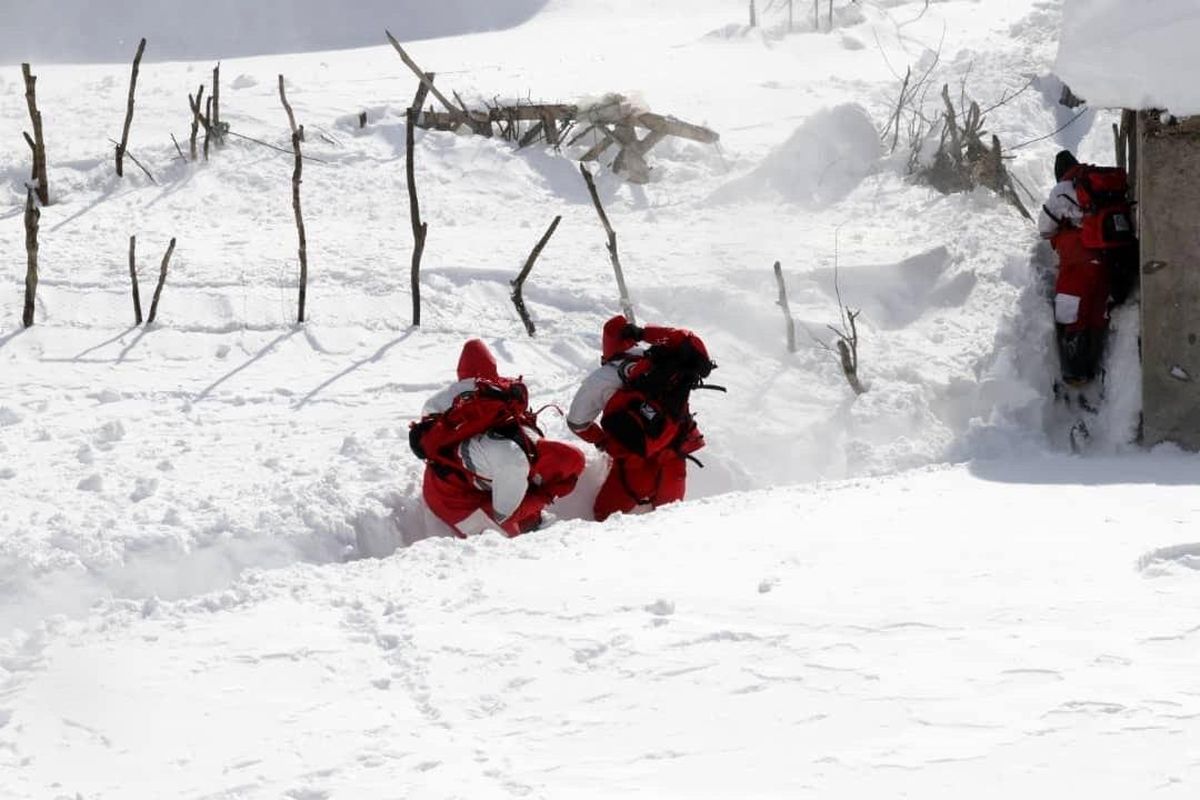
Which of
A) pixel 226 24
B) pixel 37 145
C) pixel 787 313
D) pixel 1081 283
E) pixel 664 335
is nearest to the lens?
pixel 664 335

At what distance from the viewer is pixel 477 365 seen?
6414mm

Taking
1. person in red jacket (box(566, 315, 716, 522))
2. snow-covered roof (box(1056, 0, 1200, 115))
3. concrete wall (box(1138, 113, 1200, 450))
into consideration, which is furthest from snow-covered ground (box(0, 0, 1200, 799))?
snow-covered roof (box(1056, 0, 1200, 115))

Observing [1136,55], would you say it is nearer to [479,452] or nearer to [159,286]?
[479,452]

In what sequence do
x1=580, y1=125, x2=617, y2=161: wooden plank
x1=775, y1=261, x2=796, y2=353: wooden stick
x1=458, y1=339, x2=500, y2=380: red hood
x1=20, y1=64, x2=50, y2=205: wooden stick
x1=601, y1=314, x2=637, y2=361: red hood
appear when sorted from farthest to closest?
x1=580, y1=125, x2=617, y2=161: wooden plank → x1=20, y1=64, x2=50, y2=205: wooden stick → x1=775, y1=261, x2=796, y2=353: wooden stick → x1=601, y1=314, x2=637, y2=361: red hood → x1=458, y1=339, x2=500, y2=380: red hood

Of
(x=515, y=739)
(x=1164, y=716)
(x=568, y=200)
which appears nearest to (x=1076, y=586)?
(x=1164, y=716)

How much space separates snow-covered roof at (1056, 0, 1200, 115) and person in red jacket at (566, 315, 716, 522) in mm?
2099

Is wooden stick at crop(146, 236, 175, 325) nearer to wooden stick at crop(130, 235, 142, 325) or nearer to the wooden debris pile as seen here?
wooden stick at crop(130, 235, 142, 325)

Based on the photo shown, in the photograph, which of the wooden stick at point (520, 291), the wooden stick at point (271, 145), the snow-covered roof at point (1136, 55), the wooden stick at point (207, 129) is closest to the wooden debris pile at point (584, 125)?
the wooden stick at point (271, 145)

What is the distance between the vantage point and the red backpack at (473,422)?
6.20m

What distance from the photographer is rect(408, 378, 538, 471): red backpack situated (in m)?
6.20

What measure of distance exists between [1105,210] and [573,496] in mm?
2920

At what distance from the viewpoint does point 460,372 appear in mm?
6449

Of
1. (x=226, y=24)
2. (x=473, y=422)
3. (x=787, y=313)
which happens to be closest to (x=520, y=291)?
(x=787, y=313)

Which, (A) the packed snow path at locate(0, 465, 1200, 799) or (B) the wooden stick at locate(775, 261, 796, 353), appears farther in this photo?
(B) the wooden stick at locate(775, 261, 796, 353)
